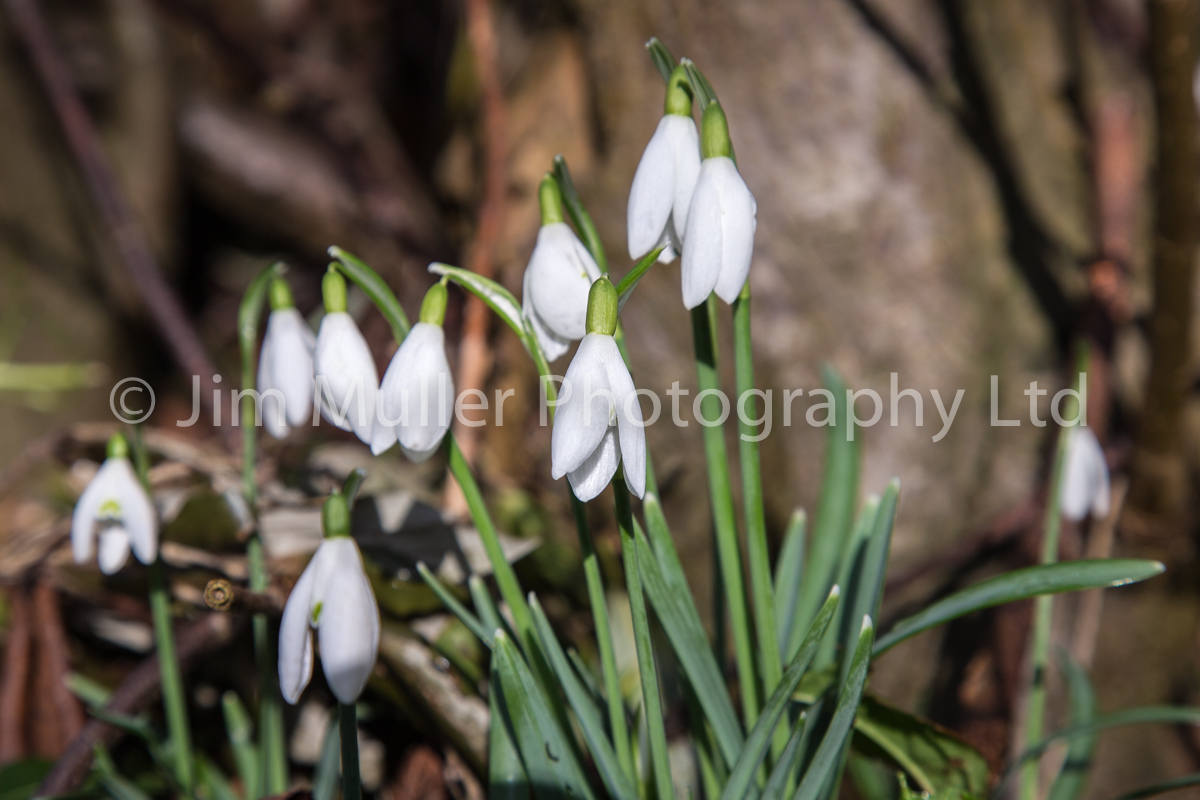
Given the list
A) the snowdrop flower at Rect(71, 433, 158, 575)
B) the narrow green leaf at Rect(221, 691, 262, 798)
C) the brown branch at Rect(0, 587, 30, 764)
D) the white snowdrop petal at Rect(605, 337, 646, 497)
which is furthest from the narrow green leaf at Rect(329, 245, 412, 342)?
the brown branch at Rect(0, 587, 30, 764)

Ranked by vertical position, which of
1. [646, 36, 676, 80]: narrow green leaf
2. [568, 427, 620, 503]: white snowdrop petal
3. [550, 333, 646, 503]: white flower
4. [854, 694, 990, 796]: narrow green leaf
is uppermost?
[646, 36, 676, 80]: narrow green leaf

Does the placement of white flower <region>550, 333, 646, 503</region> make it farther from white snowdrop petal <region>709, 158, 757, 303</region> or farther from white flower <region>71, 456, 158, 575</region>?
white flower <region>71, 456, 158, 575</region>

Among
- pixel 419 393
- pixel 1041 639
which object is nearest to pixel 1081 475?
pixel 1041 639

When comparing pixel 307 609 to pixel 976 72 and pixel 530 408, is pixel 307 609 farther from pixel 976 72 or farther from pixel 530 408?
pixel 976 72

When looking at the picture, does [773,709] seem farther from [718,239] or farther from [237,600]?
[237,600]

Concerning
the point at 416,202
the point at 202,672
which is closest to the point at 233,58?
the point at 416,202

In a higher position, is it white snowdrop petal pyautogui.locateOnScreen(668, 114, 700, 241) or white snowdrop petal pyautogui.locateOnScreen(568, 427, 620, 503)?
white snowdrop petal pyautogui.locateOnScreen(668, 114, 700, 241)
